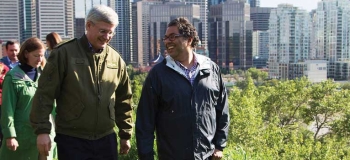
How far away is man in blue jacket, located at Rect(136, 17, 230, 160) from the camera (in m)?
2.31

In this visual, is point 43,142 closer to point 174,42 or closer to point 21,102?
point 21,102

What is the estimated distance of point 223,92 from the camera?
2.49 metres

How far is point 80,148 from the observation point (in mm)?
2336

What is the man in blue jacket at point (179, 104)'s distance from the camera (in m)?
2.31

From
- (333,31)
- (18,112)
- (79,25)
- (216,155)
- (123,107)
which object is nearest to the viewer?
(216,155)

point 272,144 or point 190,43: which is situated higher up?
point 190,43

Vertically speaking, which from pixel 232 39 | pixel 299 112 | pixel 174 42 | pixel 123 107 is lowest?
pixel 299 112

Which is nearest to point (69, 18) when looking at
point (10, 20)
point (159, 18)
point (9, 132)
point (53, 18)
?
point (53, 18)

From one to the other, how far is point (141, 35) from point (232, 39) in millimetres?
15656

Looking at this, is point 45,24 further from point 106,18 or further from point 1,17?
point 106,18

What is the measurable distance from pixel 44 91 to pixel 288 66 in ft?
251

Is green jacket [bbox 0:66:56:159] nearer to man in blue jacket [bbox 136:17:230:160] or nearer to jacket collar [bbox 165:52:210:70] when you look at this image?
man in blue jacket [bbox 136:17:230:160]

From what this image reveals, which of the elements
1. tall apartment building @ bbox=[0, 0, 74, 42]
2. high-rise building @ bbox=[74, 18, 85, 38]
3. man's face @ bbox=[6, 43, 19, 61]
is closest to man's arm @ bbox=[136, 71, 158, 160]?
man's face @ bbox=[6, 43, 19, 61]

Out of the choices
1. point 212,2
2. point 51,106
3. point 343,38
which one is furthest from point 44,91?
point 212,2
